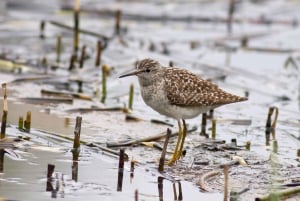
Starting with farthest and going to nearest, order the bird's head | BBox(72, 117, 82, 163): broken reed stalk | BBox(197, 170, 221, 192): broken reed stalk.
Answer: the bird's head, BBox(72, 117, 82, 163): broken reed stalk, BBox(197, 170, 221, 192): broken reed stalk

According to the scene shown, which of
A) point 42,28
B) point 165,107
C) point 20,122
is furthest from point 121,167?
point 42,28

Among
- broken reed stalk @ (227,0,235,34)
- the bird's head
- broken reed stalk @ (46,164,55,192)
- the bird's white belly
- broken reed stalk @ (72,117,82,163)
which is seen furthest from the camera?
broken reed stalk @ (227,0,235,34)

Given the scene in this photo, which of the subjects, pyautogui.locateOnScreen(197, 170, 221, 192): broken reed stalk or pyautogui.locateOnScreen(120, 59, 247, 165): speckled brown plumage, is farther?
pyautogui.locateOnScreen(120, 59, 247, 165): speckled brown plumage

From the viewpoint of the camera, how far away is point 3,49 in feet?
51.2

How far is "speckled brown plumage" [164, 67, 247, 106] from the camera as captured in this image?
31.0ft

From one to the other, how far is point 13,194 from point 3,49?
27.2ft

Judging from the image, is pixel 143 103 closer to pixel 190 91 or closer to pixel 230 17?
pixel 190 91

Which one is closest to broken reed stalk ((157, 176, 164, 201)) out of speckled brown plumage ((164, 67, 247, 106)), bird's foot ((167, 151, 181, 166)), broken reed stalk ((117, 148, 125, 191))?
broken reed stalk ((117, 148, 125, 191))

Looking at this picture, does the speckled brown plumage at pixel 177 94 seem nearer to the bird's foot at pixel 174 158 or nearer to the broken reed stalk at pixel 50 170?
the bird's foot at pixel 174 158

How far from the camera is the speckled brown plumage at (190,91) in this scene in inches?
372

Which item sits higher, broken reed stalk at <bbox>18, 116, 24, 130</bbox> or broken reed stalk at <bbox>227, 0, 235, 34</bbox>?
broken reed stalk at <bbox>227, 0, 235, 34</bbox>

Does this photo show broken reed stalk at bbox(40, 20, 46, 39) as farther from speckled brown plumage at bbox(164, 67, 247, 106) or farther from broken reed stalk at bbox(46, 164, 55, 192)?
broken reed stalk at bbox(46, 164, 55, 192)

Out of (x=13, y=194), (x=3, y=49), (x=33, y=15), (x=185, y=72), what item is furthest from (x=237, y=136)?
(x=33, y=15)

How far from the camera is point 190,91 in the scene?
959 centimetres
